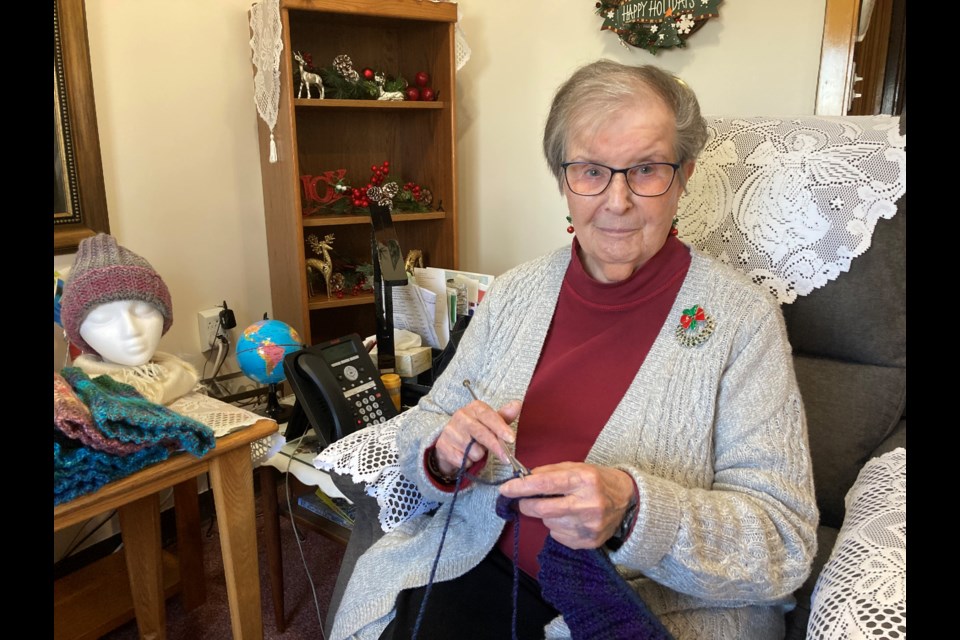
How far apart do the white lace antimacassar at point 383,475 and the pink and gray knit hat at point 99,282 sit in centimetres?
47

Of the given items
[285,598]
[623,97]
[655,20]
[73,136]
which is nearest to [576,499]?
[623,97]

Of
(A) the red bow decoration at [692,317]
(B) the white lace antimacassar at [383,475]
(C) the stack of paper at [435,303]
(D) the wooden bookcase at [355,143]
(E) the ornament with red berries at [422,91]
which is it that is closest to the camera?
(A) the red bow decoration at [692,317]

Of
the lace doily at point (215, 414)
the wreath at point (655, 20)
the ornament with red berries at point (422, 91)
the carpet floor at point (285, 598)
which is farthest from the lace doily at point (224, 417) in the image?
the wreath at point (655, 20)

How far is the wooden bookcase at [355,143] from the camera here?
1.91 metres

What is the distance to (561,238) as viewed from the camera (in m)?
2.59

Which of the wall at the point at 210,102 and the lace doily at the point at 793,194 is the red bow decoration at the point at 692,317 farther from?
the wall at the point at 210,102

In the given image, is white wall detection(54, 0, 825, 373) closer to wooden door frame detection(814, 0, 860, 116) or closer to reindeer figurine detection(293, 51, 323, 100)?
wooden door frame detection(814, 0, 860, 116)

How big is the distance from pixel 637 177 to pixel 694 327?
0.81 ft

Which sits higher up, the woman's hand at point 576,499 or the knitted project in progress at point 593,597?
the woman's hand at point 576,499

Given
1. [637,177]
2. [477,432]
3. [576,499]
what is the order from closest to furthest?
[576,499]
[477,432]
[637,177]

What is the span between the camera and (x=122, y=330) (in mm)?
1213

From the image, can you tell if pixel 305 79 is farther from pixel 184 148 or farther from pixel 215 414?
pixel 215 414
